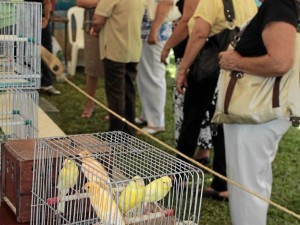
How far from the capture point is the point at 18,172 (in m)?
1.81

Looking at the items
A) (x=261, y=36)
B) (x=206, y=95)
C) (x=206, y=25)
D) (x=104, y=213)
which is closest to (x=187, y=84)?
(x=206, y=95)

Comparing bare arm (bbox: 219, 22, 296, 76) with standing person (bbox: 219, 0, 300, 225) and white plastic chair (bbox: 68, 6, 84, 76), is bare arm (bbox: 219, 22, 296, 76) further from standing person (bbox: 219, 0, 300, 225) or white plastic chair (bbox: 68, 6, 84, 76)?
white plastic chair (bbox: 68, 6, 84, 76)

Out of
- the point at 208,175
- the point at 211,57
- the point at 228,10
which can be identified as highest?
the point at 228,10

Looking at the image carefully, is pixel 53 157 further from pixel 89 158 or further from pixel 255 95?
pixel 255 95

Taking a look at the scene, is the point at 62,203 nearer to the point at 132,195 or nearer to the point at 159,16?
the point at 132,195

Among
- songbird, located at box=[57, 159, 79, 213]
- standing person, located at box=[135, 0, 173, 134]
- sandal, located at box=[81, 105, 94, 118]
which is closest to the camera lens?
songbird, located at box=[57, 159, 79, 213]

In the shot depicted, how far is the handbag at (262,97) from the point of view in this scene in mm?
2281

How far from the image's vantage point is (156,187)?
1.53 metres

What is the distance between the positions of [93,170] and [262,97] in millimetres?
984

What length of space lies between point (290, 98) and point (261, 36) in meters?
0.26

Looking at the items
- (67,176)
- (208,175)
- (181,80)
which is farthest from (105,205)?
(208,175)

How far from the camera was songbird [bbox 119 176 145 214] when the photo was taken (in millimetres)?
1471

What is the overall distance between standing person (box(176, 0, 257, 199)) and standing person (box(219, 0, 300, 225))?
18.5 inches

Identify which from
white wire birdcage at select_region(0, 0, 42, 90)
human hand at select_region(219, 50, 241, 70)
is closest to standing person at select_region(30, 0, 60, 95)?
white wire birdcage at select_region(0, 0, 42, 90)
